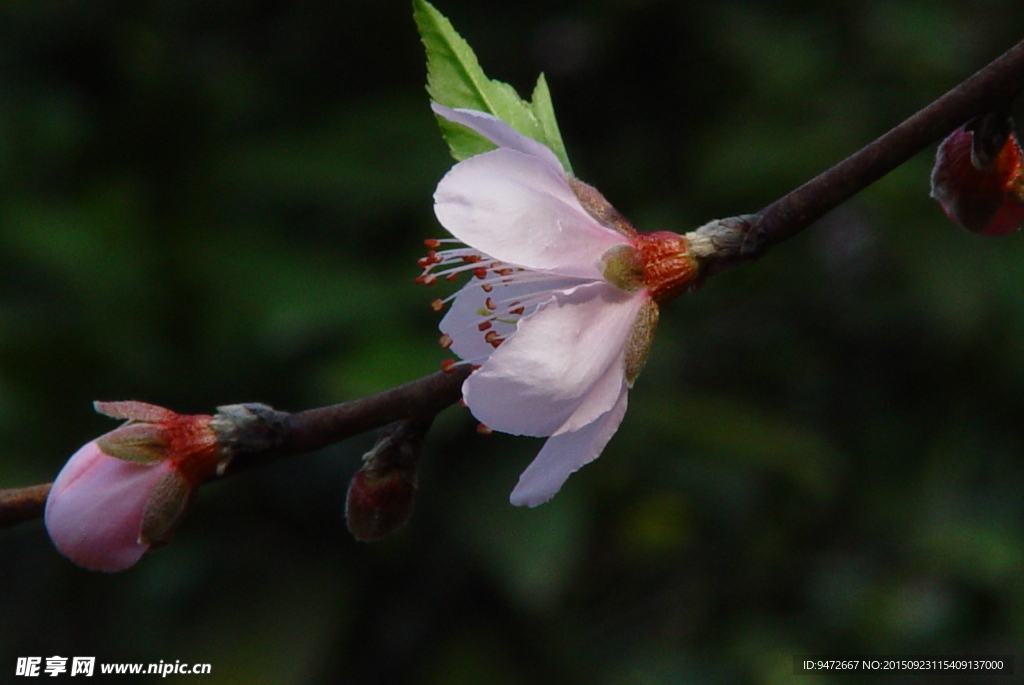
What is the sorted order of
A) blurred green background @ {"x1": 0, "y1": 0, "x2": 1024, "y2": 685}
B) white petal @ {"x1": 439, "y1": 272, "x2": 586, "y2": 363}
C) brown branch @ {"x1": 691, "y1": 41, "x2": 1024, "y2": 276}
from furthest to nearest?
1. blurred green background @ {"x1": 0, "y1": 0, "x2": 1024, "y2": 685}
2. white petal @ {"x1": 439, "y1": 272, "x2": 586, "y2": 363}
3. brown branch @ {"x1": 691, "y1": 41, "x2": 1024, "y2": 276}

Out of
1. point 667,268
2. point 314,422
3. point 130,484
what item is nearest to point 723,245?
Answer: point 667,268

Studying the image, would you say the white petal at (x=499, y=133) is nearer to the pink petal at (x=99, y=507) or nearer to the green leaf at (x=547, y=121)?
the green leaf at (x=547, y=121)

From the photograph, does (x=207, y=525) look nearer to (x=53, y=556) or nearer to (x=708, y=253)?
(x=53, y=556)

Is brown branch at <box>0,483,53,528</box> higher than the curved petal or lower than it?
higher

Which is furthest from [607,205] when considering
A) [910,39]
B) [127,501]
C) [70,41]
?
[70,41]

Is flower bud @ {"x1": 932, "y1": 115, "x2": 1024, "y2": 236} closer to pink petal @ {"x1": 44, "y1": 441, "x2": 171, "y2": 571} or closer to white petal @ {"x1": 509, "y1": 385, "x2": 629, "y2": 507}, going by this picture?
white petal @ {"x1": 509, "y1": 385, "x2": 629, "y2": 507}

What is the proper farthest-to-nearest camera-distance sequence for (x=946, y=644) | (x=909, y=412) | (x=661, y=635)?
(x=909, y=412) → (x=661, y=635) → (x=946, y=644)

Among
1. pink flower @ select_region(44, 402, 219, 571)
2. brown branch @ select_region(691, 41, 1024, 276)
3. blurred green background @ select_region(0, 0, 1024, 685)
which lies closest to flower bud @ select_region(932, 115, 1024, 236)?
brown branch @ select_region(691, 41, 1024, 276)
